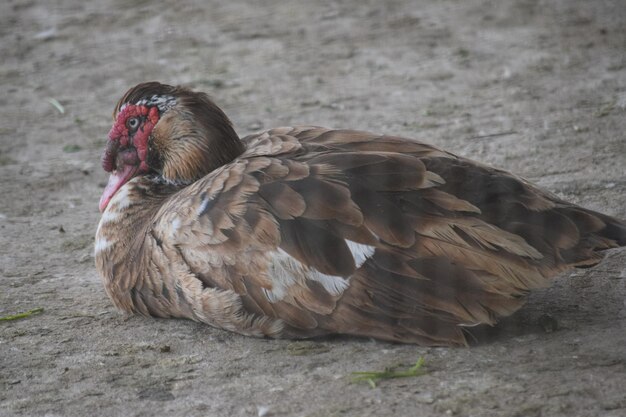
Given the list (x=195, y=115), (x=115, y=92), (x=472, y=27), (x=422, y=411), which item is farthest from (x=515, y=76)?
(x=422, y=411)

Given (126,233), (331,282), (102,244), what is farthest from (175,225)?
(331,282)

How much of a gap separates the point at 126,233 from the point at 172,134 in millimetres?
477

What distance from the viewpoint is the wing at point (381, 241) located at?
11.8 feet

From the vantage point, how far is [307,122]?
6504 mm

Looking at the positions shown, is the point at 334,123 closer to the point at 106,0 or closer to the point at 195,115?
the point at 195,115

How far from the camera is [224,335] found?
3969mm

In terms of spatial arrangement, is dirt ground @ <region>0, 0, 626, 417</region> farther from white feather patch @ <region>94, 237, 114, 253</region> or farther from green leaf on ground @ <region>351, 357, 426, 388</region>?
white feather patch @ <region>94, 237, 114, 253</region>

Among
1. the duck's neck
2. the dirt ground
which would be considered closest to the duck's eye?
the duck's neck

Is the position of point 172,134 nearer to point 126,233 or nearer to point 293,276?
point 126,233

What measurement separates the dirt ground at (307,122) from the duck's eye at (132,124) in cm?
71

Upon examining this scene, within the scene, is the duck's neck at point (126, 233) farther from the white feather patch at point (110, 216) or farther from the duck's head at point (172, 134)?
the duck's head at point (172, 134)

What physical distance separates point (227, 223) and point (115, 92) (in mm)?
3783

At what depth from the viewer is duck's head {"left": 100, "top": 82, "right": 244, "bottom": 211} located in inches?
174

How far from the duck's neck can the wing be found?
12.8 inches
